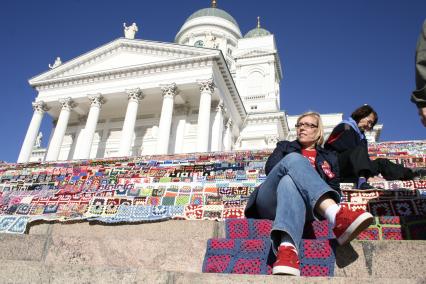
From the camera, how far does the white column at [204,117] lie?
2100 cm

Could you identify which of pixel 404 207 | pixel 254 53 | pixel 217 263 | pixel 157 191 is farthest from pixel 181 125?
pixel 217 263

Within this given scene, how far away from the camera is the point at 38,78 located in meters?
26.8

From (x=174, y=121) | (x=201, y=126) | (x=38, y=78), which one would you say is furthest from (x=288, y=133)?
(x=38, y=78)

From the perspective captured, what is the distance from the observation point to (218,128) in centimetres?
2408

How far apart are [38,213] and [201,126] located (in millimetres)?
15497

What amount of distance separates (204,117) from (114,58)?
9.74 metres

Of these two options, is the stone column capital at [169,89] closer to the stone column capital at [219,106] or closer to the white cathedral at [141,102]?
the white cathedral at [141,102]

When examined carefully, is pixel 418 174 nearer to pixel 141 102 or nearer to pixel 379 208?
pixel 379 208

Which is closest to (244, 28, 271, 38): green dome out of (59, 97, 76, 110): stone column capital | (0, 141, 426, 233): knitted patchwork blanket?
(59, 97, 76, 110): stone column capital

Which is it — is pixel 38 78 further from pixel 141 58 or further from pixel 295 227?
pixel 295 227

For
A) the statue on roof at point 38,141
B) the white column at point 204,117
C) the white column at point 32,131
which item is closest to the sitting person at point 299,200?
the white column at point 204,117

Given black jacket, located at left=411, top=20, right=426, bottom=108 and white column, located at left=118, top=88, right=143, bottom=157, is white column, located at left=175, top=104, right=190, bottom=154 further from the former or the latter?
black jacket, located at left=411, top=20, right=426, bottom=108

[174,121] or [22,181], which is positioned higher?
[174,121]

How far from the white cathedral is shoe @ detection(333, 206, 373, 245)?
1827 cm
